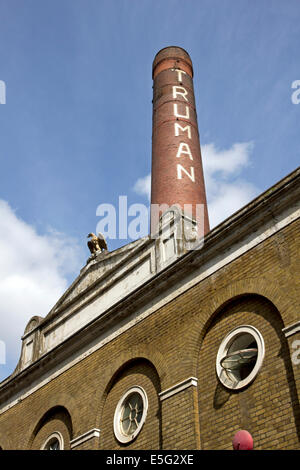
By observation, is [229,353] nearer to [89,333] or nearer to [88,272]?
[89,333]

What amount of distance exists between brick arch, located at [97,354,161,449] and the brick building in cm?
3

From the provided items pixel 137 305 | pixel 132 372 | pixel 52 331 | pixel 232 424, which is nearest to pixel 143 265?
pixel 137 305

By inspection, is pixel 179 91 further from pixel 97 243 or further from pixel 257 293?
pixel 257 293

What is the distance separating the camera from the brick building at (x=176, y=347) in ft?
28.7

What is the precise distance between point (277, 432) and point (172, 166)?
11.7 metres

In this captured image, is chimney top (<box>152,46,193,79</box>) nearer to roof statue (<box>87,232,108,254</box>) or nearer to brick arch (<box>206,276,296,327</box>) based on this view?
roof statue (<box>87,232,108,254</box>)

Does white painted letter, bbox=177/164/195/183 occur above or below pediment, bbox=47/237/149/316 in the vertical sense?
above

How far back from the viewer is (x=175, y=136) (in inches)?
762

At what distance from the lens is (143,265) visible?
13.0 metres

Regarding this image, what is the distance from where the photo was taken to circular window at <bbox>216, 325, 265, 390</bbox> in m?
8.98

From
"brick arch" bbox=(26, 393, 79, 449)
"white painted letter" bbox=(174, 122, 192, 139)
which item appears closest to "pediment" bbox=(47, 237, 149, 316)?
"brick arch" bbox=(26, 393, 79, 449)

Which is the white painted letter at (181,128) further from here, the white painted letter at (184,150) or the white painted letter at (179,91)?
the white painted letter at (179,91)

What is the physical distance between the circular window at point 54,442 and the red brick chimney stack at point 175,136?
625cm
